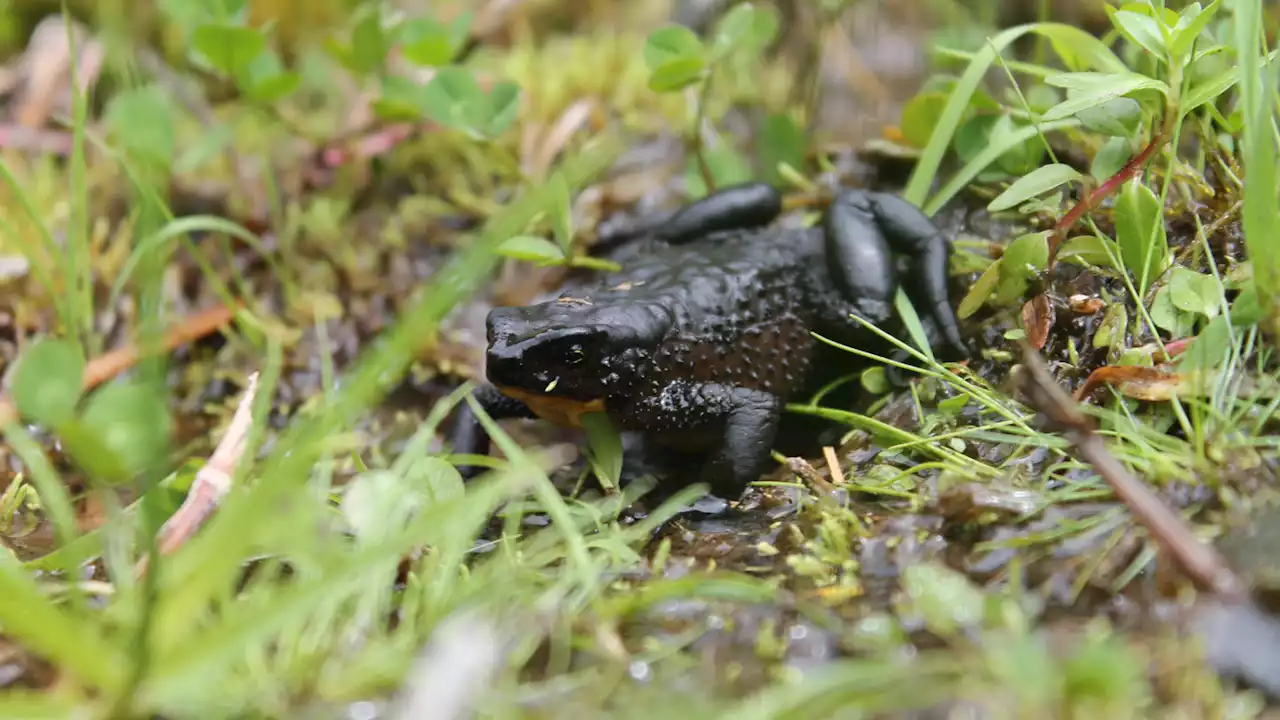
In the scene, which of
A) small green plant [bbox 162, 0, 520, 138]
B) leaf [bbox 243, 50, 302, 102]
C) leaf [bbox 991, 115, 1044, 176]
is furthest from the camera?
leaf [bbox 243, 50, 302, 102]

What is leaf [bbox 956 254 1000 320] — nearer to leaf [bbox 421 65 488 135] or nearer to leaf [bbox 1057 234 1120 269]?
leaf [bbox 1057 234 1120 269]

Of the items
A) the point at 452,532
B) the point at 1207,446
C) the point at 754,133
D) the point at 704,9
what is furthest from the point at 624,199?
the point at 1207,446

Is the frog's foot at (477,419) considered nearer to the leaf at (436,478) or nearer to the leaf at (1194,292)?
the leaf at (436,478)

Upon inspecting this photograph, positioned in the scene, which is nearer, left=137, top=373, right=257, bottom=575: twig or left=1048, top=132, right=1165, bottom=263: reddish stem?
left=137, top=373, right=257, bottom=575: twig

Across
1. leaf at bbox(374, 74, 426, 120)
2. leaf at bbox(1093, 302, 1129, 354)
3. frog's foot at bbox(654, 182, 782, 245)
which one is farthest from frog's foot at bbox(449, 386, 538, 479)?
leaf at bbox(1093, 302, 1129, 354)

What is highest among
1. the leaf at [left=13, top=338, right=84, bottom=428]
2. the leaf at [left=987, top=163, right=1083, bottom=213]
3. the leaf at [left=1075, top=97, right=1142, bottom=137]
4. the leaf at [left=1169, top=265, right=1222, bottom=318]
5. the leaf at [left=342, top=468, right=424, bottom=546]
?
the leaf at [left=1075, top=97, right=1142, bottom=137]

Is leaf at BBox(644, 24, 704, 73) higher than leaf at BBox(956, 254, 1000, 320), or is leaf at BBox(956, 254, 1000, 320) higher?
leaf at BBox(644, 24, 704, 73)
